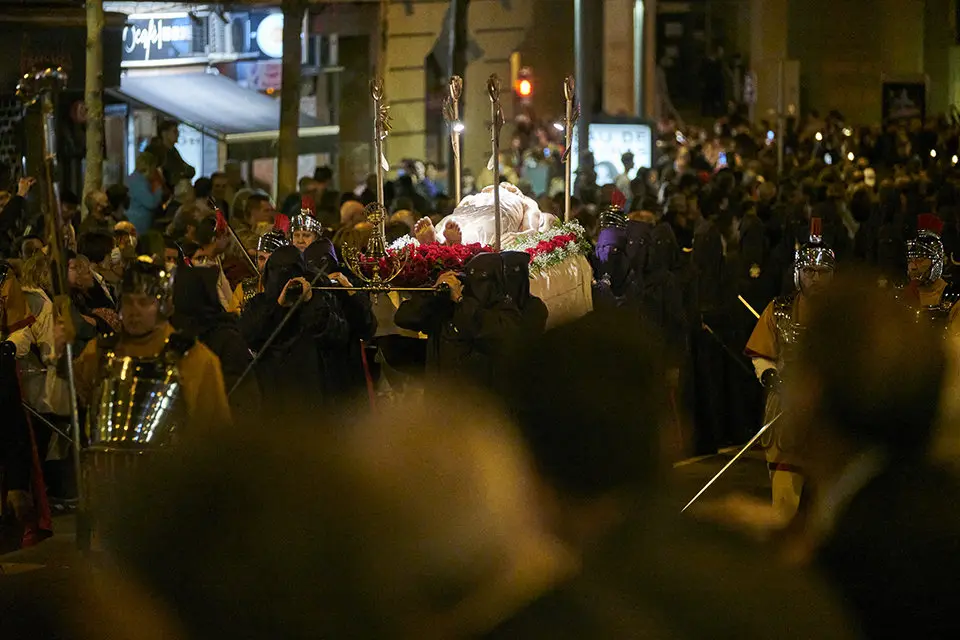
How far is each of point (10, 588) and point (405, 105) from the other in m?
23.0

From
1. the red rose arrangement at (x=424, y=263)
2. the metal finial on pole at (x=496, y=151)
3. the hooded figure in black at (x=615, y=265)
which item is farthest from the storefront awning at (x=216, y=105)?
the red rose arrangement at (x=424, y=263)

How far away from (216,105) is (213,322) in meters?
18.8

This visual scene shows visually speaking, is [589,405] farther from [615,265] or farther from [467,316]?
[615,265]

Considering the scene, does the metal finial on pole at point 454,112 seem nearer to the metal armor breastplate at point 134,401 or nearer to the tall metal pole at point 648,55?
the metal armor breastplate at point 134,401

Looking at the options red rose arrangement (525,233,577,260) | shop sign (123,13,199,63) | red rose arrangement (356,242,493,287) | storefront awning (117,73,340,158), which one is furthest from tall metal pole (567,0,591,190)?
red rose arrangement (356,242,493,287)

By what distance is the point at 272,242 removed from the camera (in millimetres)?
11242

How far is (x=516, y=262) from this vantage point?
1181 cm

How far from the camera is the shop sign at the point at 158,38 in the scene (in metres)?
26.0

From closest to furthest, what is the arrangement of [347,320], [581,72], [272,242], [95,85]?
[272,242]
[347,320]
[95,85]
[581,72]

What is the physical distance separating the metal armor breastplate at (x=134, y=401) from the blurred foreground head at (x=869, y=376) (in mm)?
2724

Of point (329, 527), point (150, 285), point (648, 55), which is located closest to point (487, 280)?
point (150, 285)

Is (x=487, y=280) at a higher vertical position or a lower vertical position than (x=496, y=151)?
lower

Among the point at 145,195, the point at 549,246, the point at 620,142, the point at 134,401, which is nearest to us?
the point at 134,401

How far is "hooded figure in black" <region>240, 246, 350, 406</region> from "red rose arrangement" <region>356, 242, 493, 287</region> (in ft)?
→ 4.20
